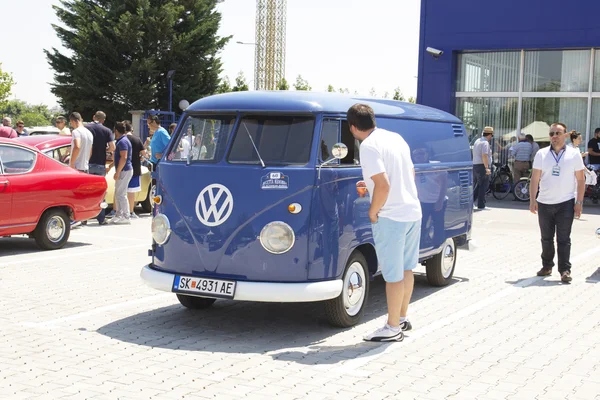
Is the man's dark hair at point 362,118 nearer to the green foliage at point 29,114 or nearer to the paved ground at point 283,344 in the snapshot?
the paved ground at point 283,344

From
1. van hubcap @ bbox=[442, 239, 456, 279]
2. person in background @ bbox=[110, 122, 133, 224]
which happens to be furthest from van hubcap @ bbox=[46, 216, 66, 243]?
van hubcap @ bbox=[442, 239, 456, 279]

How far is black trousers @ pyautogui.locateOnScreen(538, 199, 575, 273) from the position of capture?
998 cm

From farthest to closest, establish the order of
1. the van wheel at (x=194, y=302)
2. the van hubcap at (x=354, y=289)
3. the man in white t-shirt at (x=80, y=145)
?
the man in white t-shirt at (x=80, y=145) → the van wheel at (x=194, y=302) → the van hubcap at (x=354, y=289)

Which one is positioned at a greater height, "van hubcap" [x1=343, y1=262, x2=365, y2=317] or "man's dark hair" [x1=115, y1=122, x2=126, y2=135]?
"man's dark hair" [x1=115, y1=122, x2=126, y2=135]

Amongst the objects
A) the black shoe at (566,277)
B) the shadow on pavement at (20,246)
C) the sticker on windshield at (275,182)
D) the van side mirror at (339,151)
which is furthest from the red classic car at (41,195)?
the black shoe at (566,277)

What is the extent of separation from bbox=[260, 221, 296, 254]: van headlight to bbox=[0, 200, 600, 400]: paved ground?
783 mm

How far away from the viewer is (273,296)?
666 cm

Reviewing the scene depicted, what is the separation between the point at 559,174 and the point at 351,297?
398cm

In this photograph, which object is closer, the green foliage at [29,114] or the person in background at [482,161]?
the person in background at [482,161]

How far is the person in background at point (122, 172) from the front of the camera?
14641 mm

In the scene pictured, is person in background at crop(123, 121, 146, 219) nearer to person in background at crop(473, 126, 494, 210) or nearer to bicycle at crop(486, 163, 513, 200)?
person in background at crop(473, 126, 494, 210)

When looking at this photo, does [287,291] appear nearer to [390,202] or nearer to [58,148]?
[390,202]

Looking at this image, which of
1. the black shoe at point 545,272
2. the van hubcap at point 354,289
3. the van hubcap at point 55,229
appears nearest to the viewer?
the van hubcap at point 354,289

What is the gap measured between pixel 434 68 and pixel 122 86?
24485 mm
